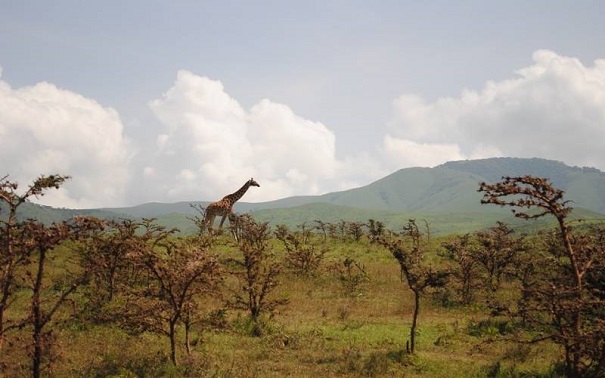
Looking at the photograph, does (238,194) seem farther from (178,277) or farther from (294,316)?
(178,277)

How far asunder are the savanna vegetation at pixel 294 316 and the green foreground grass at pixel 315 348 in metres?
0.07

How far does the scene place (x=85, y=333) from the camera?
17141 millimetres

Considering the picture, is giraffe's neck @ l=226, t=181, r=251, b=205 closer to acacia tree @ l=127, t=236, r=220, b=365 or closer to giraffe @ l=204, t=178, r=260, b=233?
giraffe @ l=204, t=178, r=260, b=233

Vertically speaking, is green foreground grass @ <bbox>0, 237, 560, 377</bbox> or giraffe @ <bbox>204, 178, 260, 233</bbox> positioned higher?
giraffe @ <bbox>204, 178, 260, 233</bbox>

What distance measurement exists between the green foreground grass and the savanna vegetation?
7 cm

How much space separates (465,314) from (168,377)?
16168 millimetres

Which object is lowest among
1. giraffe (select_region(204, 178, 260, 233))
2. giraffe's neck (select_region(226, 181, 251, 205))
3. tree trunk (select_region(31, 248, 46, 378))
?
tree trunk (select_region(31, 248, 46, 378))

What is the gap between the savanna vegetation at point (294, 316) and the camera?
930cm

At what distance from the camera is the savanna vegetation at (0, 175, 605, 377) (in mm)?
9297

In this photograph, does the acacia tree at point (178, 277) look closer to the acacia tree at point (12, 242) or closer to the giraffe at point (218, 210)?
the acacia tree at point (12, 242)

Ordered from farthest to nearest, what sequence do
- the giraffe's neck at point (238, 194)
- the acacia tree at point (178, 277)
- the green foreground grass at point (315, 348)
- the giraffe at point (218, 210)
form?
the giraffe's neck at point (238, 194) → the giraffe at point (218, 210) → the green foreground grass at point (315, 348) → the acacia tree at point (178, 277)

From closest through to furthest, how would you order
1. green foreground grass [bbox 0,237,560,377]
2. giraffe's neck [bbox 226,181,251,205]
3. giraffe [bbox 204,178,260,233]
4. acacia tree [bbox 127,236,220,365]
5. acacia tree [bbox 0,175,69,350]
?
acacia tree [bbox 0,175,69,350], acacia tree [bbox 127,236,220,365], green foreground grass [bbox 0,237,560,377], giraffe [bbox 204,178,260,233], giraffe's neck [bbox 226,181,251,205]

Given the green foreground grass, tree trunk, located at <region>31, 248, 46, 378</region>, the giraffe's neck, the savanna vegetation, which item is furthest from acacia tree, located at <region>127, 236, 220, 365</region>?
the giraffe's neck

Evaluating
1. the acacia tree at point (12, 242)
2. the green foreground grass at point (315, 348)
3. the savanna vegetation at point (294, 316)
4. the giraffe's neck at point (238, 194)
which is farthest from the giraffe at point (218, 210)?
the acacia tree at point (12, 242)
